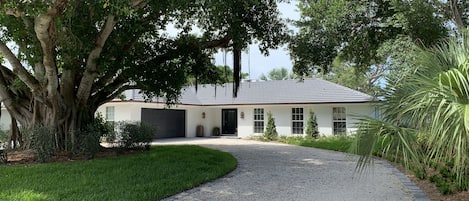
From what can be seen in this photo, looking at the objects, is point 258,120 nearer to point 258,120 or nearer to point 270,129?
point 258,120

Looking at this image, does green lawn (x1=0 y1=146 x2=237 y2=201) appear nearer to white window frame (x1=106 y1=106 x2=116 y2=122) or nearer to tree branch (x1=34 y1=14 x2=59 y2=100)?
tree branch (x1=34 y1=14 x2=59 y2=100)

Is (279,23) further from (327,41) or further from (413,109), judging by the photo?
(413,109)

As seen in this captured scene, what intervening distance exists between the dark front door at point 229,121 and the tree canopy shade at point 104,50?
11571 mm

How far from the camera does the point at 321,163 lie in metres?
10.9

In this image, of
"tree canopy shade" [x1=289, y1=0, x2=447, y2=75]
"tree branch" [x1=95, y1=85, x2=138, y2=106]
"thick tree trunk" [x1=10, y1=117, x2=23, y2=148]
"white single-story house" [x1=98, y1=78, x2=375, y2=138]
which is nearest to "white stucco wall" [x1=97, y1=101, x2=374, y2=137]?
"white single-story house" [x1=98, y1=78, x2=375, y2=138]

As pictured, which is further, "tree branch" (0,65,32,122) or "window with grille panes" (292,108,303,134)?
"window with grille panes" (292,108,303,134)

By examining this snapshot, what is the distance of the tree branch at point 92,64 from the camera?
353 inches

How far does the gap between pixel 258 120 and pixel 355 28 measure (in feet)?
39.7

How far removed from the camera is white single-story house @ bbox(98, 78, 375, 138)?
20.2 metres

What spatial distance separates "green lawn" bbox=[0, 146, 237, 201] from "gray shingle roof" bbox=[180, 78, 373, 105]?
429 inches

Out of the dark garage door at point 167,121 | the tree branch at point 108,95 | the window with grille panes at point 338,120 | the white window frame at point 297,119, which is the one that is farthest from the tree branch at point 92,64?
the window with grille panes at point 338,120

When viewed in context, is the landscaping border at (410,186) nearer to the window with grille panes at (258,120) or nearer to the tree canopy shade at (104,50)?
the tree canopy shade at (104,50)

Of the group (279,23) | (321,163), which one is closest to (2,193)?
(321,163)

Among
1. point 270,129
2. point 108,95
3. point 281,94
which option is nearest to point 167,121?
point 270,129
